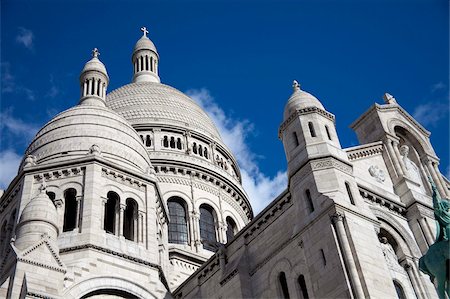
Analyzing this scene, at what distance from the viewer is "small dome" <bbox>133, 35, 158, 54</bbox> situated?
173ft

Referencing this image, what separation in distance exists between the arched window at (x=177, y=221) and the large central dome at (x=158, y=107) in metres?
6.25

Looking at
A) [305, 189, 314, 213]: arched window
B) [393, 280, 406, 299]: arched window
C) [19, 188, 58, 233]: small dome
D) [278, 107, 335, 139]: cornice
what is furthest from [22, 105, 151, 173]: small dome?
[393, 280, 406, 299]: arched window

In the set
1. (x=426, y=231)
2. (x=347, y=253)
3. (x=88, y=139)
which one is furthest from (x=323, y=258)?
(x=88, y=139)

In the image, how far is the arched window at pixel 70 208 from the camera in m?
27.0

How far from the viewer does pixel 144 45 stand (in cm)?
5291

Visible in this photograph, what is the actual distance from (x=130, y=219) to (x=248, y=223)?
261 inches

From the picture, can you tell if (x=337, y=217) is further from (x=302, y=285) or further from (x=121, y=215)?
(x=121, y=215)

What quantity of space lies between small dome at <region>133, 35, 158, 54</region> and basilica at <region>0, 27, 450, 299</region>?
17534 millimetres

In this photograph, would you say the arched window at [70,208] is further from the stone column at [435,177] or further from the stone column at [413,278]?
the stone column at [435,177]

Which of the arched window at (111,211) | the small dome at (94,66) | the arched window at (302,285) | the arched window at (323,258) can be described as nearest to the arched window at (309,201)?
the arched window at (323,258)

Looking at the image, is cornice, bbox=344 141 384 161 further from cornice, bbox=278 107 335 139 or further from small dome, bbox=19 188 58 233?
small dome, bbox=19 188 58 233

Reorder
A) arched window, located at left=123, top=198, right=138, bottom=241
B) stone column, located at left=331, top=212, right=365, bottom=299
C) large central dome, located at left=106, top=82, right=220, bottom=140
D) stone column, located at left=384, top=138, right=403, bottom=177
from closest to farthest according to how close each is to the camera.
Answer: stone column, located at left=331, top=212, right=365, bottom=299, stone column, located at left=384, top=138, right=403, bottom=177, arched window, located at left=123, top=198, right=138, bottom=241, large central dome, located at left=106, top=82, right=220, bottom=140

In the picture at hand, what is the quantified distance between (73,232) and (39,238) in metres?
2.99

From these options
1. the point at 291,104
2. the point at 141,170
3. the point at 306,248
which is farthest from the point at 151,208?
the point at 306,248
